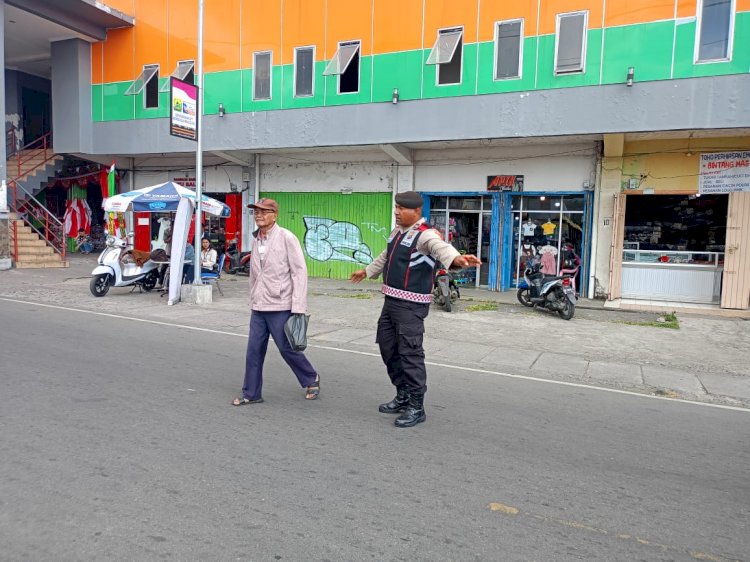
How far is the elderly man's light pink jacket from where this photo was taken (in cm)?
503

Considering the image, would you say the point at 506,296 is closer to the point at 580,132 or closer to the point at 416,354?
the point at 580,132

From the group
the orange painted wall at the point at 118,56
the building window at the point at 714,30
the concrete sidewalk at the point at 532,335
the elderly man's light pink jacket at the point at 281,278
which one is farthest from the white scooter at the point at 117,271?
the building window at the point at 714,30

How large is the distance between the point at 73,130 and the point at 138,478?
782 inches

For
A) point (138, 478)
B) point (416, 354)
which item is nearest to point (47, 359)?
point (138, 478)

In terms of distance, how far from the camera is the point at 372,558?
283 cm

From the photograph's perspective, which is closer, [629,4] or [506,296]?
[629,4]

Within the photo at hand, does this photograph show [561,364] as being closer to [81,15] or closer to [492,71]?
[492,71]

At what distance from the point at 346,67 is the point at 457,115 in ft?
12.1

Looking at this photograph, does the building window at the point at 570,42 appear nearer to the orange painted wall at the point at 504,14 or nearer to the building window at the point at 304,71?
the orange painted wall at the point at 504,14

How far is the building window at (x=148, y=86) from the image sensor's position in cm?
1906

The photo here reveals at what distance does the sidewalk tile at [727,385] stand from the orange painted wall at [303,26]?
1311 centimetres

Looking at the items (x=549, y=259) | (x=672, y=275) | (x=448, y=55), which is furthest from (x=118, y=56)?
(x=672, y=275)

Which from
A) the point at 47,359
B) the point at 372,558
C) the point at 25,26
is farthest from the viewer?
the point at 25,26

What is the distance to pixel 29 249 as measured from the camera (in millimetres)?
18172
